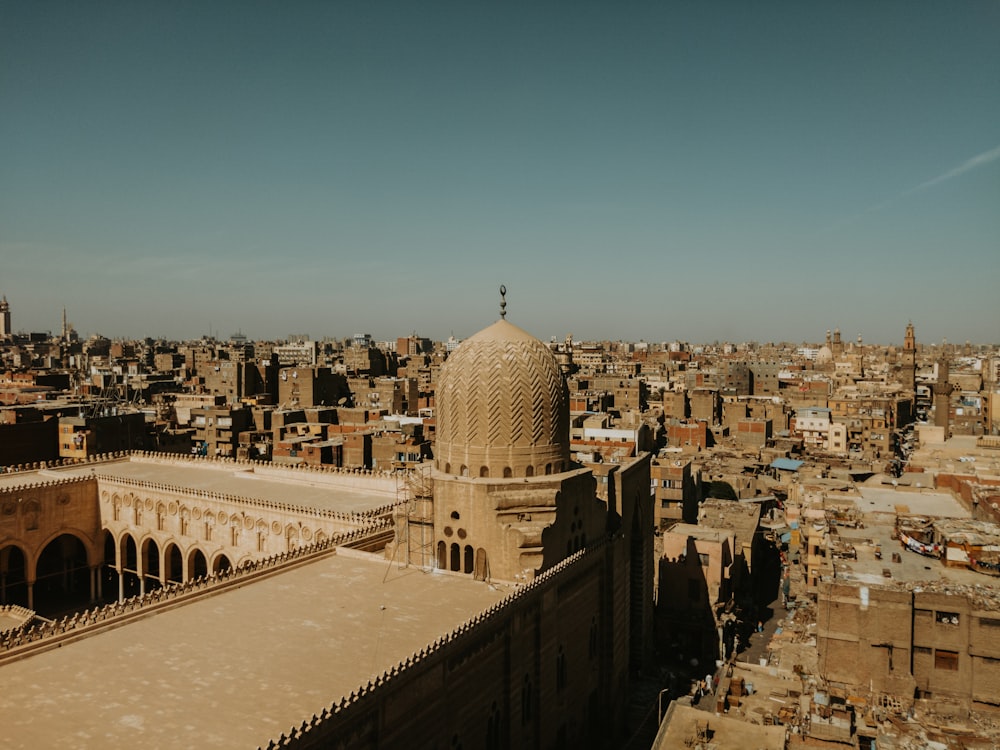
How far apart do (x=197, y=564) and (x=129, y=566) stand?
428cm

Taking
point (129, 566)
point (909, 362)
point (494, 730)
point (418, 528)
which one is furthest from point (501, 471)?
point (909, 362)

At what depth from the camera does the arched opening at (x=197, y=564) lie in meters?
30.2

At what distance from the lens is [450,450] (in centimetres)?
2084

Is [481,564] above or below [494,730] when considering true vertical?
above

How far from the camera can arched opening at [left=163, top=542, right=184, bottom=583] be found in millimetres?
30969

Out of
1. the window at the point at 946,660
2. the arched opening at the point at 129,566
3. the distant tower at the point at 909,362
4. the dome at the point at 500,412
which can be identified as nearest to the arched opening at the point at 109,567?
the arched opening at the point at 129,566

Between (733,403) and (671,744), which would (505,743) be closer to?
(671,744)

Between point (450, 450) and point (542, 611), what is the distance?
493cm

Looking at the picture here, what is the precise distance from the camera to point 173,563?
32062 millimetres

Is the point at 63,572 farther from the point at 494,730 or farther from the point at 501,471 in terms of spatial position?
the point at 494,730

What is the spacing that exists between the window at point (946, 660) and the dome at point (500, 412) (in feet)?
38.5

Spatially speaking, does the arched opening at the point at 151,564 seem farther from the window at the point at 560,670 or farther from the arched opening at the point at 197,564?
the window at the point at 560,670

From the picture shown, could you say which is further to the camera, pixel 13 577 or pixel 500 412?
pixel 13 577

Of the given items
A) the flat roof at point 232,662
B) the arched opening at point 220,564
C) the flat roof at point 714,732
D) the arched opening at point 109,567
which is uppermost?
the flat roof at point 232,662
